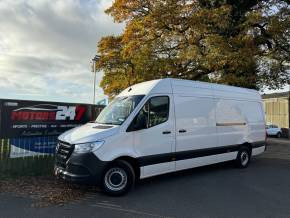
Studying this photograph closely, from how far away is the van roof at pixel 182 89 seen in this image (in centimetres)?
773

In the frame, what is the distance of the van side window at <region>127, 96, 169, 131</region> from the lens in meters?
7.00

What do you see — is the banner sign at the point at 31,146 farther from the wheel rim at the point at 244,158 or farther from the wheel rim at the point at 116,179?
the wheel rim at the point at 244,158

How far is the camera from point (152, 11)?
55.9 ft

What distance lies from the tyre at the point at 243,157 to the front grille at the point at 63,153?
19.0 feet

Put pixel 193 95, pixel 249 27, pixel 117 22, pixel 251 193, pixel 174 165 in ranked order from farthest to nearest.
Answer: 1. pixel 117 22
2. pixel 249 27
3. pixel 193 95
4. pixel 174 165
5. pixel 251 193

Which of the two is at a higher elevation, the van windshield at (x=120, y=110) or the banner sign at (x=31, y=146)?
the van windshield at (x=120, y=110)

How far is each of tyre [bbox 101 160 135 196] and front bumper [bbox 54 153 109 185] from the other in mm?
190

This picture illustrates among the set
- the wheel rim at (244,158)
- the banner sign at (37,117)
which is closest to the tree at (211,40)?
the wheel rim at (244,158)

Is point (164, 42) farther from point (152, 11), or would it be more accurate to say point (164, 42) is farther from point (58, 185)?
point (58, 185)

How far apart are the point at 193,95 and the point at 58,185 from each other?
4204 millimetres

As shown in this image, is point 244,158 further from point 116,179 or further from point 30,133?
point 30,133

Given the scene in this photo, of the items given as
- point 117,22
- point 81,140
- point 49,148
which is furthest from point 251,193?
point 117,22

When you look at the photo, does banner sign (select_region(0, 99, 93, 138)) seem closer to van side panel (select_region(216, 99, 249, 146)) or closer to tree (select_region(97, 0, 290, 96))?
van side panel (select_region(216, 99, 249, 146))

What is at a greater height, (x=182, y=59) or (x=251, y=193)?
(x=182, y=59)
